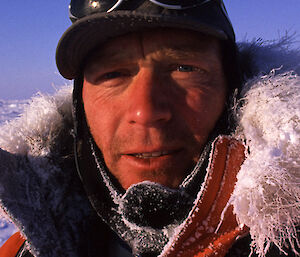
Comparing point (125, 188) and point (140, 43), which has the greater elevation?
point (140, 43)

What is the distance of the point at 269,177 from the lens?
89 cm

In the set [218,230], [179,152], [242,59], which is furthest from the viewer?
[242,59]

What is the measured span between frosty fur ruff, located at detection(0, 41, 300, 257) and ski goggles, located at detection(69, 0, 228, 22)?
0.45m

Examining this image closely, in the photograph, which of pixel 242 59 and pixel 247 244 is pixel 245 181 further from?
pixel 242 59

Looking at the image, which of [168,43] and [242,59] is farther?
[242,59]

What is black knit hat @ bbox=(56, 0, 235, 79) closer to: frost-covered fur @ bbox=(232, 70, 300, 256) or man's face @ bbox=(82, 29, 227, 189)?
man's face @ bbox=(82, 29, 227, 189)

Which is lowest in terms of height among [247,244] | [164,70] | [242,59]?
[247,244]

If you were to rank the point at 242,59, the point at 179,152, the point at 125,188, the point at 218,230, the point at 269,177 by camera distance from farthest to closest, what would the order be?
1. the point at 242,59
2. the point at 125,188
3. the point at 179,152
4. the point at 218,230
5. the point at 269,177

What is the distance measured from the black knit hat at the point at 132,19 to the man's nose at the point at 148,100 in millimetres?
215

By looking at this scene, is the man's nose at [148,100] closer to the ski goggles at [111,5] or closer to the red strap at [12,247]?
the ski goggles at [111,5]

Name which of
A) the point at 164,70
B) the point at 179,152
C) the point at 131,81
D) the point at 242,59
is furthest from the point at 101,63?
the point at 242,59

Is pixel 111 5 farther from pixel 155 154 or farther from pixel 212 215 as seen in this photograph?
pixel 212 215

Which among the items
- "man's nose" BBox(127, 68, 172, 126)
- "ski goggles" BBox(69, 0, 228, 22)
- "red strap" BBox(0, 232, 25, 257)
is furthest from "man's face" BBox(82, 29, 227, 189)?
"red strap" BBox(0, 232, 25, 257)

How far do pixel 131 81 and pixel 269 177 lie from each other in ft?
2.30
